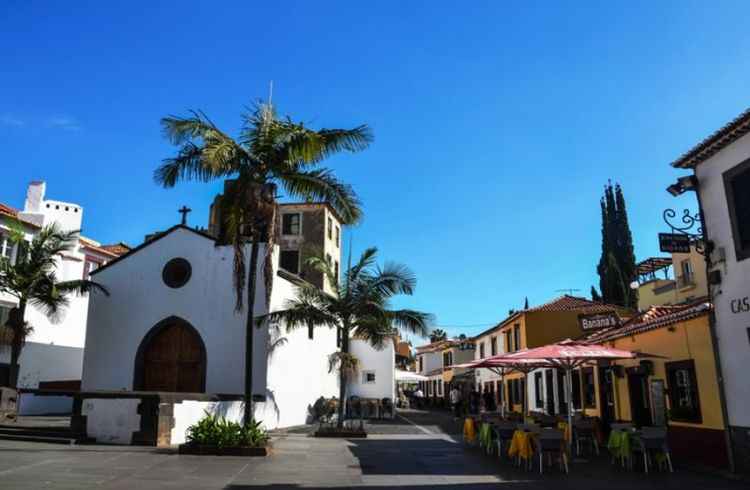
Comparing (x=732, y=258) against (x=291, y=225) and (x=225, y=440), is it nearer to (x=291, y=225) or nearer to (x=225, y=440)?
(x=225, y=440)

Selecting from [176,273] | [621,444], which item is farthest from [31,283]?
[621,444]

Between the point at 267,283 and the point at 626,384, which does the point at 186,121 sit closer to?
the point at 267,283

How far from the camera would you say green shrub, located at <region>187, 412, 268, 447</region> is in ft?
44.8

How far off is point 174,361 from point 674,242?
16.7 metres

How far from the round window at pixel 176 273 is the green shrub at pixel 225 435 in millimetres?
8939

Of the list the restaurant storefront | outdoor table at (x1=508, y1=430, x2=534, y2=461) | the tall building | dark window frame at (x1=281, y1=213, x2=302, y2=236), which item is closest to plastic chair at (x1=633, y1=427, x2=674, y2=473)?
the restaurant storefront

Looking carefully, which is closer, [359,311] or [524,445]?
[524,445]

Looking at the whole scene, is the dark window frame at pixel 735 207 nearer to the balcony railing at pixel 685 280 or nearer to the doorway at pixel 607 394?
the doorway at pixel 607 394

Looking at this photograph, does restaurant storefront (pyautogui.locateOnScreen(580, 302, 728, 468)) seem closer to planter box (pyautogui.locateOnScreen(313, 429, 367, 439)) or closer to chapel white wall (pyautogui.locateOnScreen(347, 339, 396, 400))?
planter box (pyautogui.locateOnScreen(313, 429, 367, 439))

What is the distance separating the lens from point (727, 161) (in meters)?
11.8

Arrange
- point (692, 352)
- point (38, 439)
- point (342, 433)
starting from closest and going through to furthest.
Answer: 1. point (692, 352)
2. point (38, 439)
3. point (342, 433)

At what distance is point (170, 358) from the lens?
71.2ft

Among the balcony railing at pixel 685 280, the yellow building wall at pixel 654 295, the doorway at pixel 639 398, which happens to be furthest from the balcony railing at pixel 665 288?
the doorway at pixel 639 398

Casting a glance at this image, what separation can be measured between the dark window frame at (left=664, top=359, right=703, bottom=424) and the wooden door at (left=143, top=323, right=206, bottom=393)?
14630mm
